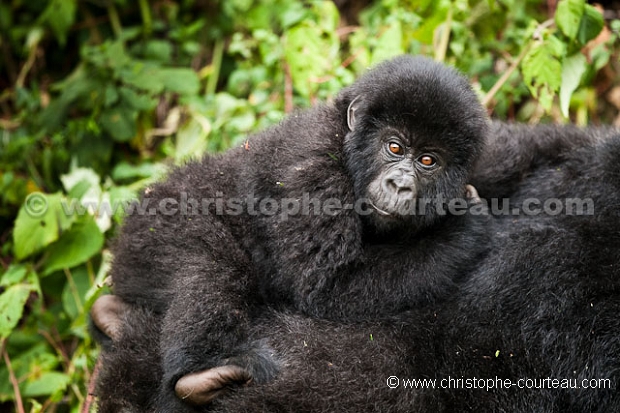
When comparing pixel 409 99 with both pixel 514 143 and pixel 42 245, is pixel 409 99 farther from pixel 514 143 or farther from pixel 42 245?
pixel 42 245

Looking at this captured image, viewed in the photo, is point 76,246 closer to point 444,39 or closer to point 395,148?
point 395,148

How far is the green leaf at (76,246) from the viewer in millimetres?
3947

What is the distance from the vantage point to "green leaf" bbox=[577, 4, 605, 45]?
370 cm

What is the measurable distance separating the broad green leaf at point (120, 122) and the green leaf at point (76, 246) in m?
0.93

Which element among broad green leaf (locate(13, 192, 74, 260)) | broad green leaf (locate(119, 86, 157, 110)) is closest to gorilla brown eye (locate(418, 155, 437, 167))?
broad green leaf (locate(13, 192, 74, 260))

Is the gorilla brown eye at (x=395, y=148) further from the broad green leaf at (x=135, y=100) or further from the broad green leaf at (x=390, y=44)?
the broad green leaf at (x=135, y=100)

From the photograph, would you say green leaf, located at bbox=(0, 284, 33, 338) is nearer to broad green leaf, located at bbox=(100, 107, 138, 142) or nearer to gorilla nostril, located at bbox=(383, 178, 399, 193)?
broad green leaf, located at bbox=(100, 107, 138, 142)

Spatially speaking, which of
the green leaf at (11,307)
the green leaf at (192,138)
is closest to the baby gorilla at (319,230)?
the green leaf at (11,307)

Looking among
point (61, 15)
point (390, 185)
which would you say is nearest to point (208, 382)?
point (390, 185)

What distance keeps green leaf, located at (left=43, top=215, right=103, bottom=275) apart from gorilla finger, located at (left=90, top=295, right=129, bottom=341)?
66 centimetres

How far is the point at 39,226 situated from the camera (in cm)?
388

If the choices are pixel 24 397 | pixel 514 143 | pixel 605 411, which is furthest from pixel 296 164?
pixel 24 397

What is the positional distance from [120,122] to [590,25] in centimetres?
272

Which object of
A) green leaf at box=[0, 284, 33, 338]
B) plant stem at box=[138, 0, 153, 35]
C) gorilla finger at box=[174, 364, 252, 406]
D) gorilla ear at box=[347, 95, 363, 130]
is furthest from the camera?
plant stem at box=[138, 0, 153, 35]
